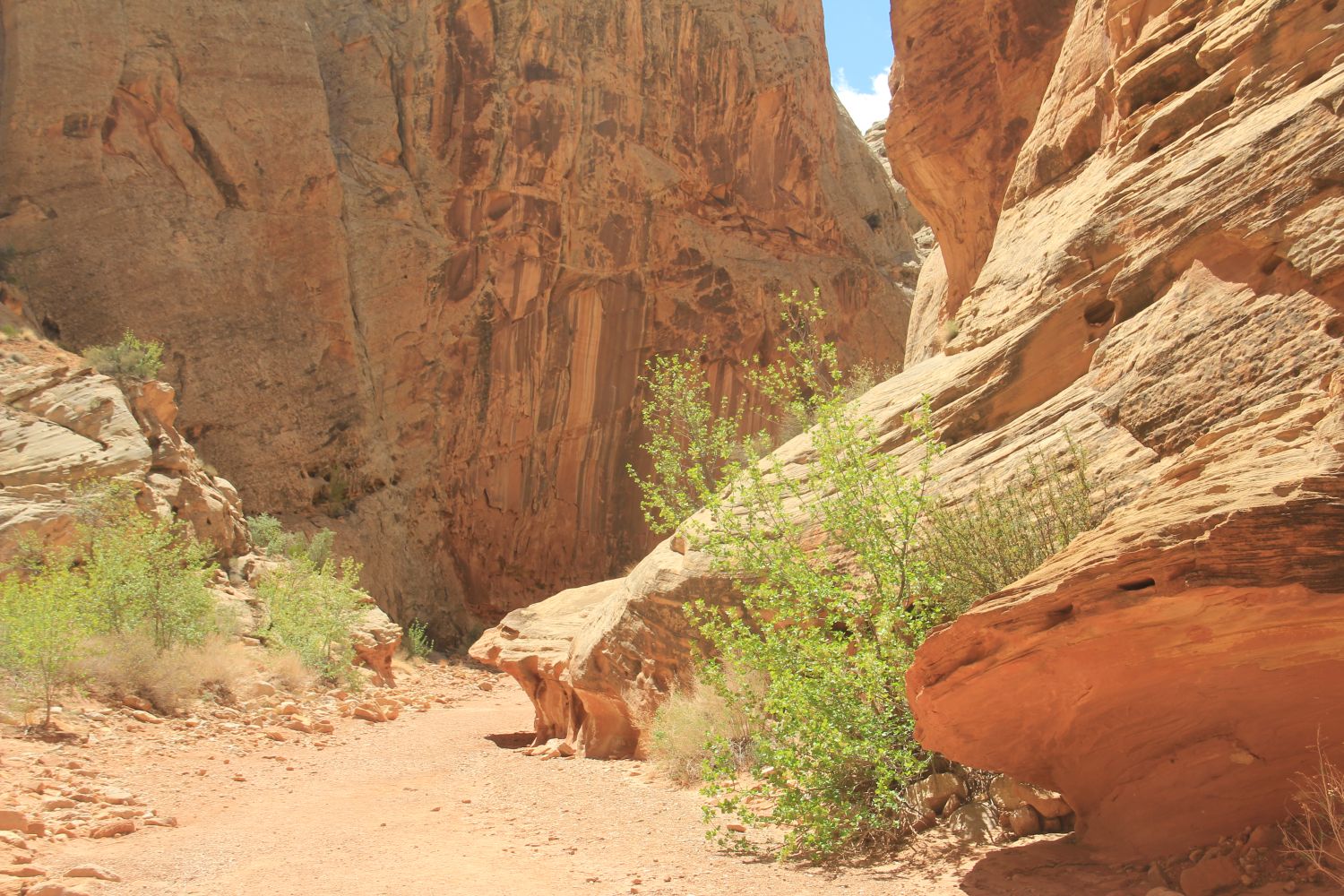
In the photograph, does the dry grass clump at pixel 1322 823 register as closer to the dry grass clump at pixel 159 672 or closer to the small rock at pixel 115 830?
the small rock at pixel 115 830

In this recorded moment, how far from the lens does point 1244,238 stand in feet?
18.5

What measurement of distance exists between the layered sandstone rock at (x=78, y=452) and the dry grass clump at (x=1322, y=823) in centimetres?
1495

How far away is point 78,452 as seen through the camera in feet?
50.2

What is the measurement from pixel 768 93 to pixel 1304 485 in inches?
1201

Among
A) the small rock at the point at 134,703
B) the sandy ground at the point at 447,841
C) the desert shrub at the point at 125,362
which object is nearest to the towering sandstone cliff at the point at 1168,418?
the sandy ground at the point at 447,841

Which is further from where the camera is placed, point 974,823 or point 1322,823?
point 974,823

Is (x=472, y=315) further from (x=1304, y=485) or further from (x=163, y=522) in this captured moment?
(x=1304, y=485)

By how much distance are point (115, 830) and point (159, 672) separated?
5.14 metres

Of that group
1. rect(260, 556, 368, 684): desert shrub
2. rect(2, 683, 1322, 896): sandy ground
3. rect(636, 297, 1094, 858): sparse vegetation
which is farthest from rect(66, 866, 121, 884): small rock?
rect(260, 556, 368, 684): desert shrub

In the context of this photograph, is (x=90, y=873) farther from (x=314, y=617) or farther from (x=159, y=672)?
(x=314, y=617)

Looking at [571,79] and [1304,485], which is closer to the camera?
[1304,485]

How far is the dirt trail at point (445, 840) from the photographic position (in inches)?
219

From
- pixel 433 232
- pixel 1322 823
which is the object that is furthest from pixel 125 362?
pixel 1322 823

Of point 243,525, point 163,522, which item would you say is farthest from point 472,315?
point 163,522
